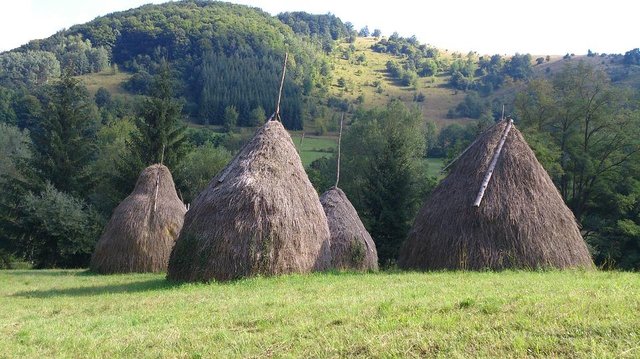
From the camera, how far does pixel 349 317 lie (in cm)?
738

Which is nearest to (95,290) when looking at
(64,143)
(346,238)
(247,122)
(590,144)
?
(346,238)

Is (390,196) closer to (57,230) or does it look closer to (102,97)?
(57,230)

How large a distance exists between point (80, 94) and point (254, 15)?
113m

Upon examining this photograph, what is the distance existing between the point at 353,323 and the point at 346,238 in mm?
15834

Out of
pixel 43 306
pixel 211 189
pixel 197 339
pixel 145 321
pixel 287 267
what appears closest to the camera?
pixel 197 339

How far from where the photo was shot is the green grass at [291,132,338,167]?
214ft

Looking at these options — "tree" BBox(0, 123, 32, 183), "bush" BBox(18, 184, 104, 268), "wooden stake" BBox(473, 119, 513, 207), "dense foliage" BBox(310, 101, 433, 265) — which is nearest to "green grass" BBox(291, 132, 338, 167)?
"dense foliage" BBox(310, 101, 433, 265)

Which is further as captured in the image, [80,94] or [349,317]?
[80,94]

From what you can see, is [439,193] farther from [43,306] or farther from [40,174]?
[40,174]

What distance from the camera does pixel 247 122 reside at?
3290 inches

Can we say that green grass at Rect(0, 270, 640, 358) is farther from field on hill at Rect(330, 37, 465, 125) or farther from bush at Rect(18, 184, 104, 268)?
field on hill at Rect(330, 37, 465, 125)

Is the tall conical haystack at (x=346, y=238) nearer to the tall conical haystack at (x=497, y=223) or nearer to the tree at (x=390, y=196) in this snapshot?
the tall conical haystack at (x=497, y=223)

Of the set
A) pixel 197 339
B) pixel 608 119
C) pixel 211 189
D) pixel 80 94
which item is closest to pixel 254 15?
pixel 80 94

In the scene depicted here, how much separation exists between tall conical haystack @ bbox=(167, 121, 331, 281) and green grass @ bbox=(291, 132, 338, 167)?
46.3 meters
